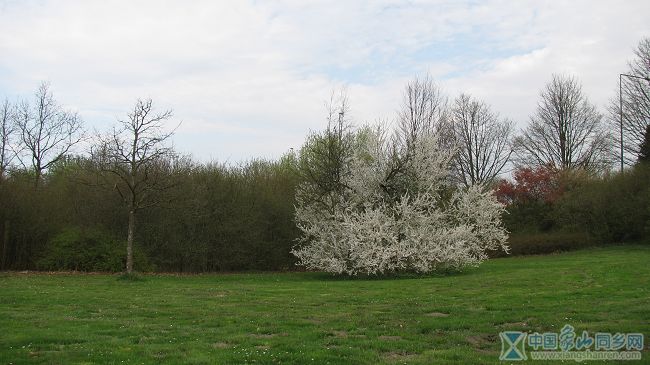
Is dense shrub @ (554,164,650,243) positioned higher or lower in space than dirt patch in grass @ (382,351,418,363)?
higher

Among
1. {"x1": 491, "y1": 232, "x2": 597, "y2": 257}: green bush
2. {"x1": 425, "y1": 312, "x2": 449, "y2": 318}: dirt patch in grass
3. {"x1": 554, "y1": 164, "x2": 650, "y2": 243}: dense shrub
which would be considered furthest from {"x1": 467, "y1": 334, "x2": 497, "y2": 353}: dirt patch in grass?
{"x1": 491, "y1": 232, "x2": 597, "y2": 257}: green bush

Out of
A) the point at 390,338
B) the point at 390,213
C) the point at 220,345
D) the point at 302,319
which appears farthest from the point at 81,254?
the point at 390,338

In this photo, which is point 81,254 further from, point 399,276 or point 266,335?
point 266,335

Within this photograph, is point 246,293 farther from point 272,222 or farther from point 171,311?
point 272,222

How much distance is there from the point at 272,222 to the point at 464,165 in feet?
79.6

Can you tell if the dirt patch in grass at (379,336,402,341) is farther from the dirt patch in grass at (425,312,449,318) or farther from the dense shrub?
the dense shrub

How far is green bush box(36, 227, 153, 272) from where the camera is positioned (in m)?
24.3

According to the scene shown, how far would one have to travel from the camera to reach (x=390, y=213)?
23.9 meters

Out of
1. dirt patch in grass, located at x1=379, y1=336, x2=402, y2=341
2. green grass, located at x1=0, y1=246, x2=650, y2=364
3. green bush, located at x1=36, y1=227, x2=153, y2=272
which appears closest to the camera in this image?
green grass, located at x1=0, y1=246, x2=650, y2=364

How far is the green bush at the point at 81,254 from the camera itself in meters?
24.3

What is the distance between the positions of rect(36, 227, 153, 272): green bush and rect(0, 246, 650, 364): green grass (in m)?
6.86

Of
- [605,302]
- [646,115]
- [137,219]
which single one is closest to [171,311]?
[605,302]

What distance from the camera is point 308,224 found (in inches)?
1027

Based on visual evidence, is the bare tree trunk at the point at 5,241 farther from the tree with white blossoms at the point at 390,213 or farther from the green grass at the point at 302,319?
the tree with white blossoms at the point at 390,213
